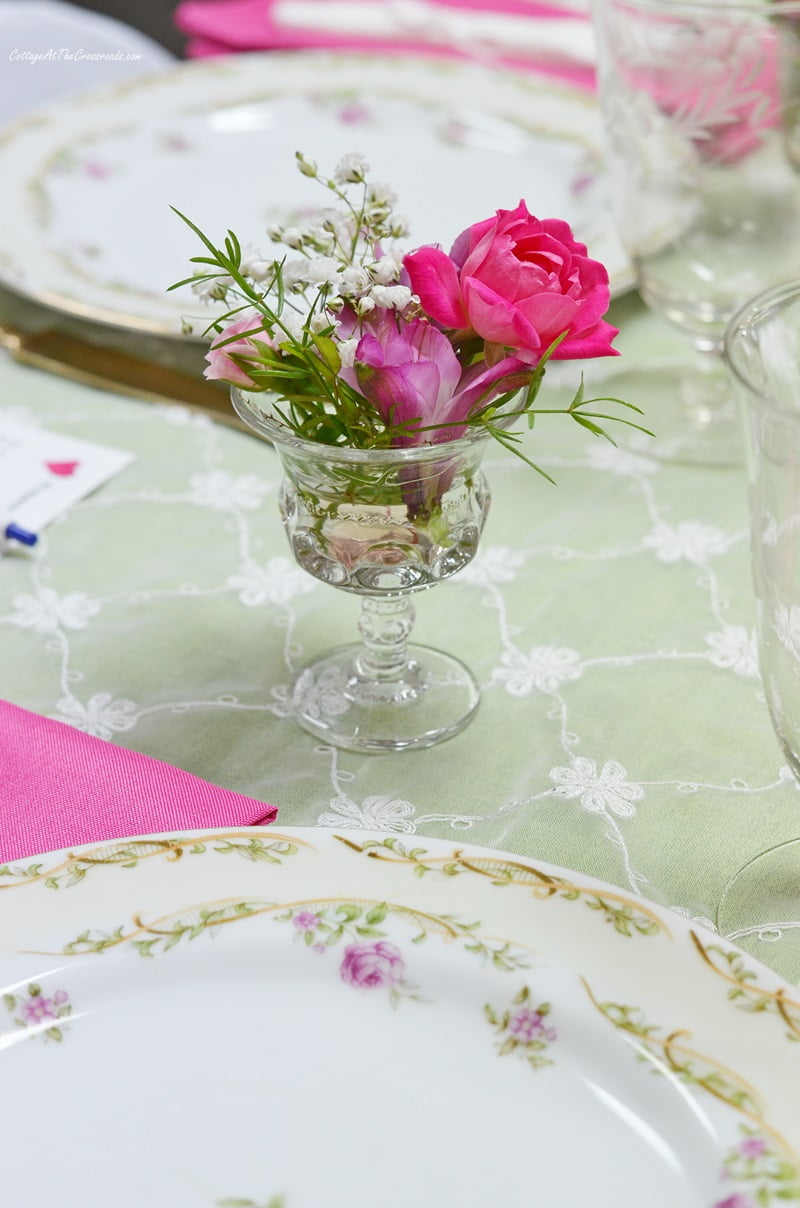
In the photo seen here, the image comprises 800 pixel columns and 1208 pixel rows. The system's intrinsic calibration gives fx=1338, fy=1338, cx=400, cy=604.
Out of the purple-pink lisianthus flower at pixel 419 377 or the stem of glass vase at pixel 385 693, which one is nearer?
the purple-pink lisianthus flower at pixel 419 377

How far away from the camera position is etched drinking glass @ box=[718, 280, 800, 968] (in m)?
0.50

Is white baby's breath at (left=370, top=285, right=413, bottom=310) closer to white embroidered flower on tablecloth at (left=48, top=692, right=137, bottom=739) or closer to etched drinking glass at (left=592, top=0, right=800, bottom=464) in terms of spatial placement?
white embroidered flower on tablecloth at (left=48, top=692, right=137, bottom=739)

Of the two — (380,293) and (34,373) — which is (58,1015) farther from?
A: (34,373)

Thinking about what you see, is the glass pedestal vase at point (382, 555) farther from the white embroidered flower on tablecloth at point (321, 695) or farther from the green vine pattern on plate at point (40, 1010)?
the green vine pattern on plate at point (40, 1010)

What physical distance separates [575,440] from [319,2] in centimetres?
92

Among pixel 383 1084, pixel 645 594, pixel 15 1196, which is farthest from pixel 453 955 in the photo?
pixel 645 594

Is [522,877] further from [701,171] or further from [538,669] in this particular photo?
[701,171]

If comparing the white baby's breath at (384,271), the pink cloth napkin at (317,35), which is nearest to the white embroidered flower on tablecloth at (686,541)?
the white baby's breath at (384,271)

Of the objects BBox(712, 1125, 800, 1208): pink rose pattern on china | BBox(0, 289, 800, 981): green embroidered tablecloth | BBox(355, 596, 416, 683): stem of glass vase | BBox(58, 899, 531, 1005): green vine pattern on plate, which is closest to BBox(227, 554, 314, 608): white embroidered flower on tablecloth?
BBox(0, 289, 800, 981): green embroidered tablecloth

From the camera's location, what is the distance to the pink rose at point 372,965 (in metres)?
0.49

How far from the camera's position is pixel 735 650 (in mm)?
757

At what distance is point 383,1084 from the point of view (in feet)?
1.53

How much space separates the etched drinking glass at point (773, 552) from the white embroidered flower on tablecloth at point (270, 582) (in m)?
0.32

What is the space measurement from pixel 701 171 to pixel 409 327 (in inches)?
19.1
